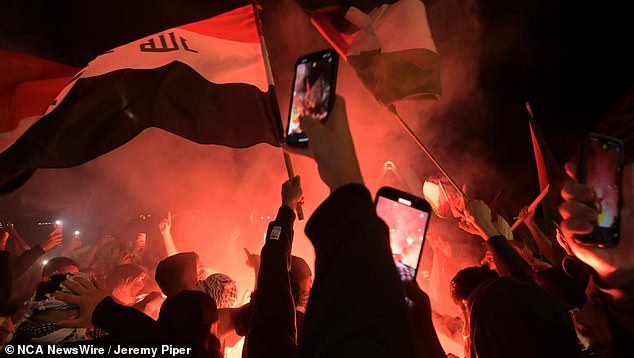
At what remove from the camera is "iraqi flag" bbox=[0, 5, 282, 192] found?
273 centimetres

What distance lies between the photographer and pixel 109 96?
3.01 meters

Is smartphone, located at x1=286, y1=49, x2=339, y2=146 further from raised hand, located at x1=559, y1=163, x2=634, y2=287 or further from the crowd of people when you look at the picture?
raised hand, located at x1=559, y1=163, x2=634, y2=287

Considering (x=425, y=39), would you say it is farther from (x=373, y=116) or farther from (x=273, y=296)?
(x=373, y=116)

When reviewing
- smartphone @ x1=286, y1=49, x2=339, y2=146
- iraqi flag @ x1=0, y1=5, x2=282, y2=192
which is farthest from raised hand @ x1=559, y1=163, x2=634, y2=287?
iraqi flag @ x1=0, y1=5, x2=282, y2=192

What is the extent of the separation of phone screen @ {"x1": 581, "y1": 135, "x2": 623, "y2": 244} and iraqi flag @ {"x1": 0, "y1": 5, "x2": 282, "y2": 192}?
90.6 inches

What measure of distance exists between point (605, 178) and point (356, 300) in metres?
1.15

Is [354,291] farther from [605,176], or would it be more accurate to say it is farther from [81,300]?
[81,300]

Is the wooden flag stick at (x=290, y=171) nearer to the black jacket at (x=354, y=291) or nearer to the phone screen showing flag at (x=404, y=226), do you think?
the phone screen showing flag at (x=404, y=226)

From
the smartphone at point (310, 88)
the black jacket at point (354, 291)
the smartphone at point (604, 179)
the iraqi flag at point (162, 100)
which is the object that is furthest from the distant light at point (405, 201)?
the iraqi flag at point (162, 100)

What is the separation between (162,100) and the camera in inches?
122

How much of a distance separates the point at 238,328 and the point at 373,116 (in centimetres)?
556

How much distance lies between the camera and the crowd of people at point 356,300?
2.59ft

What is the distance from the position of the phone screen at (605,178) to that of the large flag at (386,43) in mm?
1546

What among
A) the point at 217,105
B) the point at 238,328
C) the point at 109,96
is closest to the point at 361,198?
the point at 238,328
